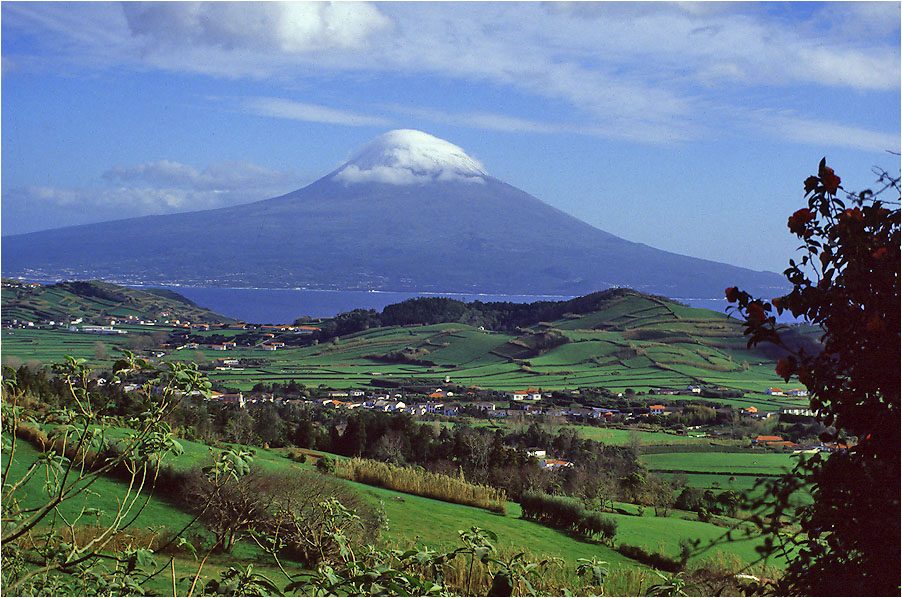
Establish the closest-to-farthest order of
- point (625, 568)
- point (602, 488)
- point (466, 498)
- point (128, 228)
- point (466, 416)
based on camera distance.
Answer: point (625, 568) → point (466, 498) → point (602, 488) → point (466, 416) → point (128, 228)

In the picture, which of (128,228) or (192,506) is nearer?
(192,506)

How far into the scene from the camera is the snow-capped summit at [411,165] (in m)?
112

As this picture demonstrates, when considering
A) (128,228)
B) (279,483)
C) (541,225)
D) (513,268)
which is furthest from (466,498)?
Answer: (128,228)

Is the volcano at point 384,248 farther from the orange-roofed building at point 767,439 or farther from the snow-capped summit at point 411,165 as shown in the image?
the orange-roofed building at point 767,439

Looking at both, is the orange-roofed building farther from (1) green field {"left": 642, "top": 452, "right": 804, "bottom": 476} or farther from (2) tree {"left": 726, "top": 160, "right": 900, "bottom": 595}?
(2) tree {"left": 726, "top": 160, "right": 900, "bottom": 595}

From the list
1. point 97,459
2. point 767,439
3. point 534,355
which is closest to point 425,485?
point 97,459

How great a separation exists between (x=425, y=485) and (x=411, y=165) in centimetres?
11153

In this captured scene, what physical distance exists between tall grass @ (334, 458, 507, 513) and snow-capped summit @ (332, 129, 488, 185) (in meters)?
102

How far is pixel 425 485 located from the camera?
686 centimetres

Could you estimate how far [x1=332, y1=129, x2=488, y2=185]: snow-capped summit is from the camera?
111688 millimetres

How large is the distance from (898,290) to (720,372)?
83.5ft

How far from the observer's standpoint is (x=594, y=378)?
26.8 meters

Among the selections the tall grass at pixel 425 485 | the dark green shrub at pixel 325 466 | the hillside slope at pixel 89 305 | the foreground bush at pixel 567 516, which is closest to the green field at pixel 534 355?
the hillside slope at pixel 89 305

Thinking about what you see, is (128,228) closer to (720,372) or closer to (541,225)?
(541,225)
